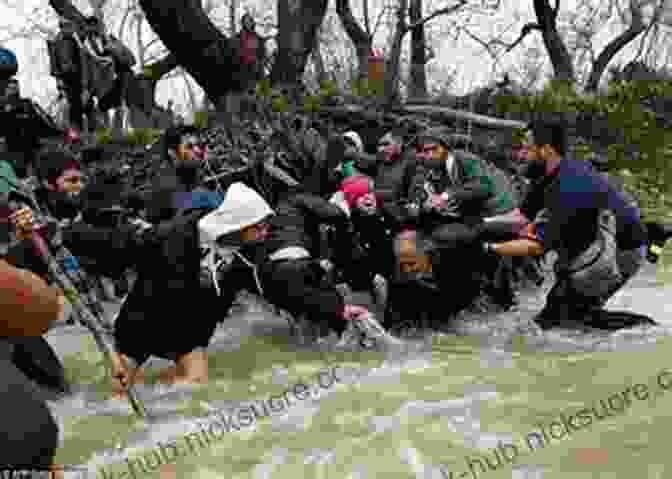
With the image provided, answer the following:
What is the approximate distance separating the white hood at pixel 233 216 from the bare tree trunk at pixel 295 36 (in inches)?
217

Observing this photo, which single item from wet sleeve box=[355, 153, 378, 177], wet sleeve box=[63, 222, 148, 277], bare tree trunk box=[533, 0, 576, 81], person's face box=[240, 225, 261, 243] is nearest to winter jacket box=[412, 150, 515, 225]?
wet sleeve box=[355, 153, 378, 177]

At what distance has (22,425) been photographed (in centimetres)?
191

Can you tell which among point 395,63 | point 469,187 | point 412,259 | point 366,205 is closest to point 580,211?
point 469,187

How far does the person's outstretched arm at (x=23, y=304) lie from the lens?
1866 millimetres

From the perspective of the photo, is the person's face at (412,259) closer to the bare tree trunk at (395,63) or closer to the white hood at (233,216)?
the white hood at (233,216)

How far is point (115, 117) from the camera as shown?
37.7 feet

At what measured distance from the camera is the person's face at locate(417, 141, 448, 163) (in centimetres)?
547

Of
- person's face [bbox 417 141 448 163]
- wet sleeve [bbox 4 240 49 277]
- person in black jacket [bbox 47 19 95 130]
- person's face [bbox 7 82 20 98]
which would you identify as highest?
person in black jacket [bbox 47 19 95 130]

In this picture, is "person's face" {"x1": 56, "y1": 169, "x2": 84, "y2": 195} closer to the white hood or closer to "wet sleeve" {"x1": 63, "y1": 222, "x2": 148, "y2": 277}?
"wet sleeve" {"x1": 63, "y1": 222, "x2": 148, "y2": 277}

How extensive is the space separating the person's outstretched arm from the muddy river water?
1.35m

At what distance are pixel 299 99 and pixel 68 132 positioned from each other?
2.49 meters

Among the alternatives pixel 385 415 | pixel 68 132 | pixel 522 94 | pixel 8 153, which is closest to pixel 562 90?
pixel 522 94

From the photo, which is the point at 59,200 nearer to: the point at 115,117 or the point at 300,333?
the point at 300,333

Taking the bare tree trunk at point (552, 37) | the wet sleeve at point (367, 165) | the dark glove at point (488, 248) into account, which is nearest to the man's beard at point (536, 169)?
the dark glove at point (488, 248)
